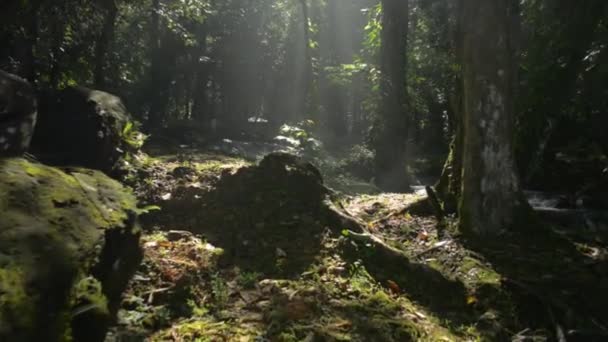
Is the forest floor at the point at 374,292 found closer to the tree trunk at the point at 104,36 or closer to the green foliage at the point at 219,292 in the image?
the green foliage at the point at 219,292

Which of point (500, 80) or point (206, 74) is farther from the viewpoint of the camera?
point (206, 74)

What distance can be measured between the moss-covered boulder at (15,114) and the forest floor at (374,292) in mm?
2022

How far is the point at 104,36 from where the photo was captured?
14930 mm

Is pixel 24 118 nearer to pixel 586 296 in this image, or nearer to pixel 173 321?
pixel 173 321

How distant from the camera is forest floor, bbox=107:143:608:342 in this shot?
4777 mm

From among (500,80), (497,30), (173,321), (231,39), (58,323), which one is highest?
(231,39)

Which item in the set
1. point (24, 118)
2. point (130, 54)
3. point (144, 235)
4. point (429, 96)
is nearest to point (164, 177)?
point (144, 235)

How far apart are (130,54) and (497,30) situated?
19.5 meters

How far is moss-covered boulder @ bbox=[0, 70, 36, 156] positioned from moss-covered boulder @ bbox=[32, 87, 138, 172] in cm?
201

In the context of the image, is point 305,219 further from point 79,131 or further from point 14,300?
point 14,300

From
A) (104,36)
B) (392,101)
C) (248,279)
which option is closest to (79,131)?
(248,279)

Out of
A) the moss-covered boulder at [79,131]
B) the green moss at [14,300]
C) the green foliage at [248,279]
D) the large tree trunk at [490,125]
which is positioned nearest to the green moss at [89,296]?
the green moss at [14,300]

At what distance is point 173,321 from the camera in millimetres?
4773

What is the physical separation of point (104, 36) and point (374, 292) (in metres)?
12.7
